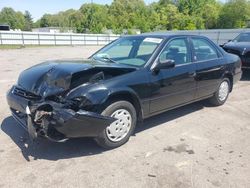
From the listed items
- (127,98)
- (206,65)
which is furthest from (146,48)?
(206,65)

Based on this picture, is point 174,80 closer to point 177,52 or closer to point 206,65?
point 177,52

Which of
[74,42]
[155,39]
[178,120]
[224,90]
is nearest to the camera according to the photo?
[155,39]

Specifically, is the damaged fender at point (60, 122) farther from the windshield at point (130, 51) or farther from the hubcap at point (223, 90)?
the hubcap at point (223, 90)

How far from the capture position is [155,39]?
189 inches

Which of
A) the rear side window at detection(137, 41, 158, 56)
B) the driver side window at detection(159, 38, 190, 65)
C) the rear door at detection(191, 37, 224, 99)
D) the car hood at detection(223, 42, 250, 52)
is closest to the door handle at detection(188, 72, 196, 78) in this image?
the rear door at detection(191, 37, 224, 99)

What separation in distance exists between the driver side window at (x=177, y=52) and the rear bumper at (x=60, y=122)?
1.64 metres

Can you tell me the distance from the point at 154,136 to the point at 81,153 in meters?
1.25

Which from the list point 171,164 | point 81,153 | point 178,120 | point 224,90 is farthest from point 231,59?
point 81,153

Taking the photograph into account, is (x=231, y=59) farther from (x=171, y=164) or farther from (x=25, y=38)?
(x=25, y=38)

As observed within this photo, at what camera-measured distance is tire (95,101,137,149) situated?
12.5ft

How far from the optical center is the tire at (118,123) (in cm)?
381

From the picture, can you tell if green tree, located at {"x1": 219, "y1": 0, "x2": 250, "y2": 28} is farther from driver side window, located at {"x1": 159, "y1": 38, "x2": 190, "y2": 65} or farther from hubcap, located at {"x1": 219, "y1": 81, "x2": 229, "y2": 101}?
driver side window, located at {"x1": 159, "y1": 38, "x2": 190, "y2": 65}

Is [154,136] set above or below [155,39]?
below

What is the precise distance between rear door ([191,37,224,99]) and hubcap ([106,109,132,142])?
1877 millimetres
